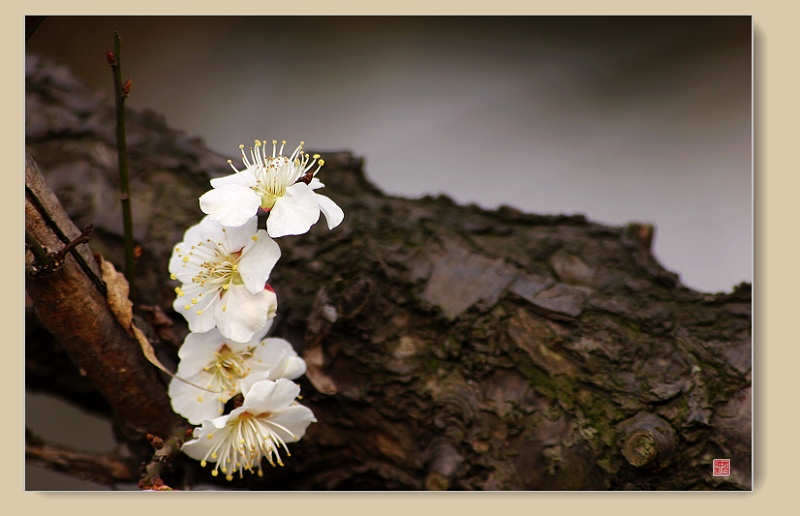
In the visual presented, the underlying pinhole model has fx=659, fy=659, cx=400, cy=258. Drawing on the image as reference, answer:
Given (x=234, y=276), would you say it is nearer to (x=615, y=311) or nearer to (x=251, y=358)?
(x=251, y=358)

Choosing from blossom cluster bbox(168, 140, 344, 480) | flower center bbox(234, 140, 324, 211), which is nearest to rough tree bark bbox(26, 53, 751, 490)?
blossom cluster bbox(168, 140, 344, 480)

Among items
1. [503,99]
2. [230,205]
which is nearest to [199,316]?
[230,205]

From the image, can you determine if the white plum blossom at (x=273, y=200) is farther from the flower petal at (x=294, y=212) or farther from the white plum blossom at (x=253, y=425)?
the white plum blossom at (x=253, y=425)

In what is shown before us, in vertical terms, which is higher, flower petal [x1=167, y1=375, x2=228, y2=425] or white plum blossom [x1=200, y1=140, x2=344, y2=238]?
white plum blossom [x1=200, y1=140, x2=344, y2=238]

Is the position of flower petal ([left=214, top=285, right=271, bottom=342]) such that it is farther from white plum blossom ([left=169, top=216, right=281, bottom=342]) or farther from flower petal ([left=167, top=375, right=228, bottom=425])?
flower petal ([left=167, top=375, right=228, bottom=425])

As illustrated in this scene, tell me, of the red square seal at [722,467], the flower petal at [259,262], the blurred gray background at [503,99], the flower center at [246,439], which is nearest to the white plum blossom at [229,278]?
the flower petal at [259,262]

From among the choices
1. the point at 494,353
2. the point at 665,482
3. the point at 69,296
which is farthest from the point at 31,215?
the point at 665,482
